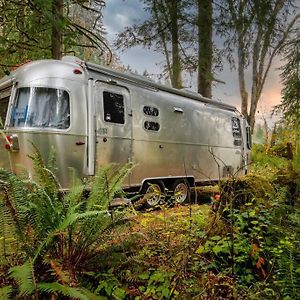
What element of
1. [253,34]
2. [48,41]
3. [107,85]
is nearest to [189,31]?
[253,34]

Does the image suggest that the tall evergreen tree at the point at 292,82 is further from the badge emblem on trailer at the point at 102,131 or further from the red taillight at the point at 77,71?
the red taillight at the point at 77,71

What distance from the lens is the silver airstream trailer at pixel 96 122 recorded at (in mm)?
6031

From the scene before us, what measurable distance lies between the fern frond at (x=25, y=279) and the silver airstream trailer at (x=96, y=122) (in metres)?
2.50

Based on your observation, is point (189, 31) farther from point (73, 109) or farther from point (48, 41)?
point (73, 109)

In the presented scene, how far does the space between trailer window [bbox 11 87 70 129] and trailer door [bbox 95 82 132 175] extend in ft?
2.11

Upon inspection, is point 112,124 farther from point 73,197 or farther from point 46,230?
point 46,230

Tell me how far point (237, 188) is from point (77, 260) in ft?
6.42

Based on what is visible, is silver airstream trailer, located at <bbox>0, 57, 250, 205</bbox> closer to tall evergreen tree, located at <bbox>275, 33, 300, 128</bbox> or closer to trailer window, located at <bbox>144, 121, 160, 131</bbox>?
trailer window, located at <bbox>144, 121, 160, 131</bbox>

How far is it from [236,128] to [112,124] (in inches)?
218

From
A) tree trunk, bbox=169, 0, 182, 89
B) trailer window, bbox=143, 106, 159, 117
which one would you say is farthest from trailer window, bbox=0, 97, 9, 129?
tree trunk, bbox=169, 0, 182, 89

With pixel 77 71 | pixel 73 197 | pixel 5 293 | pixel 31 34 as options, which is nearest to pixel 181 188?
pixel 77 71

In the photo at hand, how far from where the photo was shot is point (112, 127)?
6.77 m

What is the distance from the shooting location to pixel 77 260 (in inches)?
114

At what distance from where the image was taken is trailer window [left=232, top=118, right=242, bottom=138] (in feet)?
35.8
